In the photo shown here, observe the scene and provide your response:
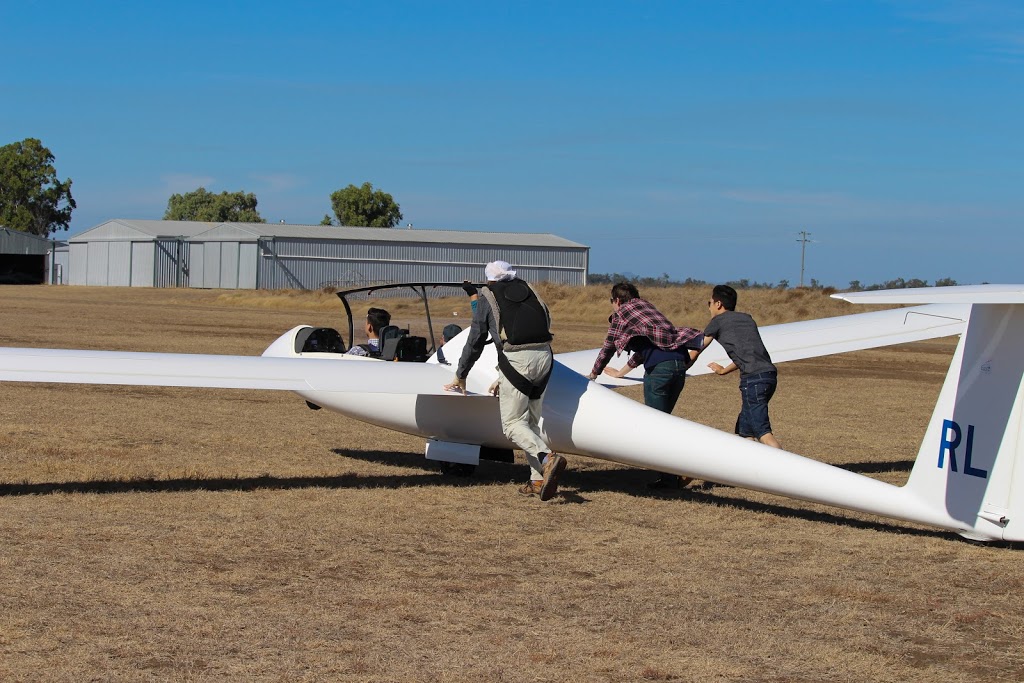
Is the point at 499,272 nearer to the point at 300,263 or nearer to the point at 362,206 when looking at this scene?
the point at 300,263

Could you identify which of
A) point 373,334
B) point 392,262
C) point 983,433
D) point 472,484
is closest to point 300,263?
point 392,262

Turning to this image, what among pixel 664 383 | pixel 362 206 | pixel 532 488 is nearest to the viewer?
pixel 532 488

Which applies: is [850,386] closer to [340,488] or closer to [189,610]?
[340,488]

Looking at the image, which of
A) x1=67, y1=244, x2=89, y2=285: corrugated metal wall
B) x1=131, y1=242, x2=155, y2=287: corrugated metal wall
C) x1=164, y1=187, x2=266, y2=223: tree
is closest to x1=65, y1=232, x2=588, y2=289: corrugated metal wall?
x1=131, y1=242, x2=155, y2=287: corrugated metal wall

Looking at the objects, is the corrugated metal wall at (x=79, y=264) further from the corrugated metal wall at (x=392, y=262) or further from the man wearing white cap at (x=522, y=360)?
the man wearing white cap at (x=522, y=360)

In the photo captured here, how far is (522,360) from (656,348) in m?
1.60

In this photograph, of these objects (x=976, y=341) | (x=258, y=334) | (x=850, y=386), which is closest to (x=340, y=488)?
(x=976, y=341)

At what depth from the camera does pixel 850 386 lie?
22156mm

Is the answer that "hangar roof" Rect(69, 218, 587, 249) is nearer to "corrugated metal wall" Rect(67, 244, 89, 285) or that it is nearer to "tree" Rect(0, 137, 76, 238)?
"corrugated metal wall" Rect(67, 244, 89, 285)

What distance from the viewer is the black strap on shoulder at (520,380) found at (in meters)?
9.11

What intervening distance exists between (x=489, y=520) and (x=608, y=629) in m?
2.88

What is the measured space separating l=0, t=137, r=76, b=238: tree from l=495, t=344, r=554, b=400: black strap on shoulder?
438 ft

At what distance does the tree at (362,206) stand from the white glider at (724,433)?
11919 centimetres

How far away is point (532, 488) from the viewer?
376 inches
